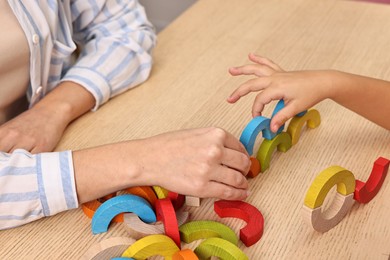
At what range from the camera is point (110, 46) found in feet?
3.34

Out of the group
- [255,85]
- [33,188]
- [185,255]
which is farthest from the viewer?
[255,85]

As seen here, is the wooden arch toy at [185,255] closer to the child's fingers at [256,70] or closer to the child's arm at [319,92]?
the child's arm at [319,92]

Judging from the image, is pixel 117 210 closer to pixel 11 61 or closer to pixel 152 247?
pixel 152 247

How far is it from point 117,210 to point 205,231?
114 millimetres

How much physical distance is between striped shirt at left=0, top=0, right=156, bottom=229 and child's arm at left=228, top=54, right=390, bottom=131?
0.90 ft

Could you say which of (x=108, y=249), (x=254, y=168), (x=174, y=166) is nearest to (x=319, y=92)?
(x=254, y=168)

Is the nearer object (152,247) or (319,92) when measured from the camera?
(152,247)

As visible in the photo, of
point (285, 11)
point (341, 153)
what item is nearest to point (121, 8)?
point (285, 11)

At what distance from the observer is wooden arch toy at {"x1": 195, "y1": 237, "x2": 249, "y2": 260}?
0.60 meters

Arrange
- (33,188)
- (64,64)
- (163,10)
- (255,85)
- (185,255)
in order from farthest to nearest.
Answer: (163,10) → (64,64) → (255,85) → (33,188) → (185,255)

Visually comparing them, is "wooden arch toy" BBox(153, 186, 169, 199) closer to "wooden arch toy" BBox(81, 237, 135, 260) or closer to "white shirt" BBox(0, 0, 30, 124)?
"wooden arch toy" BBox(81, 237, 135, 260)

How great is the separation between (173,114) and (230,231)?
1.02 feet

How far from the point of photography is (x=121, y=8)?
106 cm

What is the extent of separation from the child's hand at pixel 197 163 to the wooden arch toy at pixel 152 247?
0.29 ft
